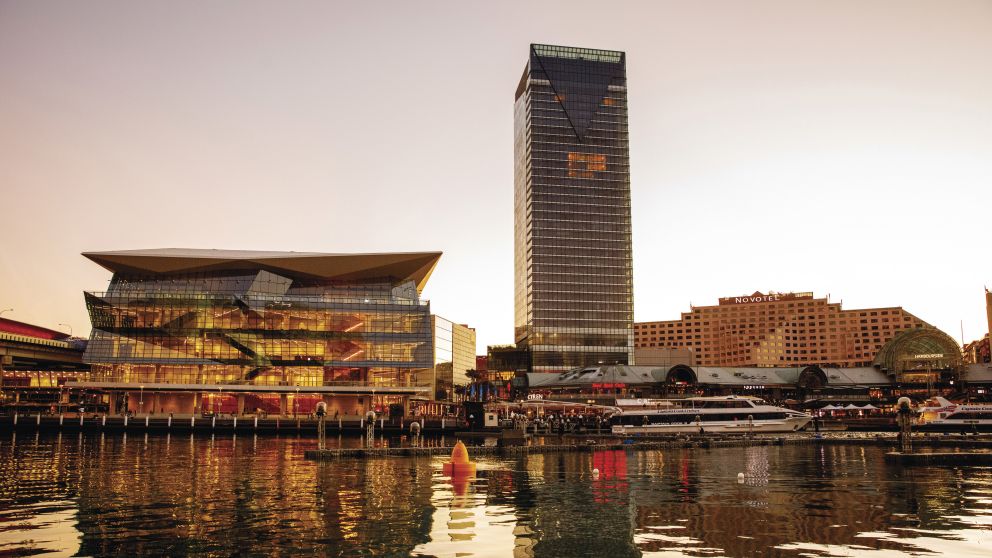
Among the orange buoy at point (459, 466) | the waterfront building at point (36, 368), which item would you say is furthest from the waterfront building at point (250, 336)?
the orange buoy at point (459, 466)

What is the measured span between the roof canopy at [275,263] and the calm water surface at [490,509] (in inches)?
2846

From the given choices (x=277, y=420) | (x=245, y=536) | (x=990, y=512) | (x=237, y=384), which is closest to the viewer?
(x=245, y=536)

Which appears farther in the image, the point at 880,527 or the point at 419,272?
the point at 419,272

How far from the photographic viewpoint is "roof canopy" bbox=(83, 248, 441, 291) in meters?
116

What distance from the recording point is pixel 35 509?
25.2 m

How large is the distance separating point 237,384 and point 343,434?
28.7 m

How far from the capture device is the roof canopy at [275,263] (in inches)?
4552

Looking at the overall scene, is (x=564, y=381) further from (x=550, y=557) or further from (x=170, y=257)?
(x=550, y=557)

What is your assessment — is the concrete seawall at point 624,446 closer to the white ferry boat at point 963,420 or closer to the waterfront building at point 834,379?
the white ferry boat at point 963,420

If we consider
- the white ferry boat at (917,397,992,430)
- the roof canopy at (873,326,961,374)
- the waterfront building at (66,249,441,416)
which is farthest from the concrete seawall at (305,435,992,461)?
the roof canopy at (873,326,961,374)

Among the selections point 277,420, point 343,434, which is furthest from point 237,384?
point 343,434

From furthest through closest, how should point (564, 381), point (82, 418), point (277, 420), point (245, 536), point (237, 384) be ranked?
point (564, 381) < point (237, 384) < point (277, 420) < point (82, 418) < point (245, 536)

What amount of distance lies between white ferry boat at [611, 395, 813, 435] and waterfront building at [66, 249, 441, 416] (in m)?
42.3

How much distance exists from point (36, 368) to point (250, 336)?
62.1 m
